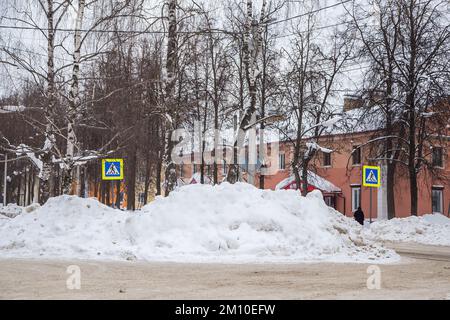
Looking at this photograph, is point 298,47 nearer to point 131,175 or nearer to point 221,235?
point 131,175

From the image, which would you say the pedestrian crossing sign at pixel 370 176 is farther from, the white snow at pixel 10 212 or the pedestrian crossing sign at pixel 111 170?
the white snow at pixel 10 212

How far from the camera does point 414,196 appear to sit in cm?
3095

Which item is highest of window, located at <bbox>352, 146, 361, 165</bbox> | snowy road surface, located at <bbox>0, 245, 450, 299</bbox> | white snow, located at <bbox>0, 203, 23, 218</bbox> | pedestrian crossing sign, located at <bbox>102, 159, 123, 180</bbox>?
window, located at <bbox>352, 146, 361, 165</bbox>

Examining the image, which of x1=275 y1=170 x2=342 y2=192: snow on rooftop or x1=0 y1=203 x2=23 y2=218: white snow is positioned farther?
x1=275 y1=170 x2=342 y2=192: snow on rooftop

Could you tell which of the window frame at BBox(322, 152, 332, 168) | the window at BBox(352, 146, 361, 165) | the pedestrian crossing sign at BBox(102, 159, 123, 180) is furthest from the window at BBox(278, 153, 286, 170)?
the pedestrian crossing sign at BBox(102, 159, 123, 180)

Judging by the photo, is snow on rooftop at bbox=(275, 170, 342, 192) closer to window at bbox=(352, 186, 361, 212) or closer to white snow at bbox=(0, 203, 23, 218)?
window at bbox=(352, 186, 361, 212)

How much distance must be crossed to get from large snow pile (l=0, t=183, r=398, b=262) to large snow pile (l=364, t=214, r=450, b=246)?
8.68m

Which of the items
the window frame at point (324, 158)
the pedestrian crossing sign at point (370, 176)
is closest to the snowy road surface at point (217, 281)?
the pedestrian crossing sign at point (370, 176)

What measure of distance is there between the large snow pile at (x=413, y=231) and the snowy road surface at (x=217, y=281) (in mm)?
11231

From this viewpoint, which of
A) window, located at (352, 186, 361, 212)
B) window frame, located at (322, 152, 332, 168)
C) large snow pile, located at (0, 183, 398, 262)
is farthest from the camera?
window frame, located at (322, 152, 332, 168)

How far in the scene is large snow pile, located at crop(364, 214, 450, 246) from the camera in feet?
77.9

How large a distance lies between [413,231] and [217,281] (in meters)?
17.1
